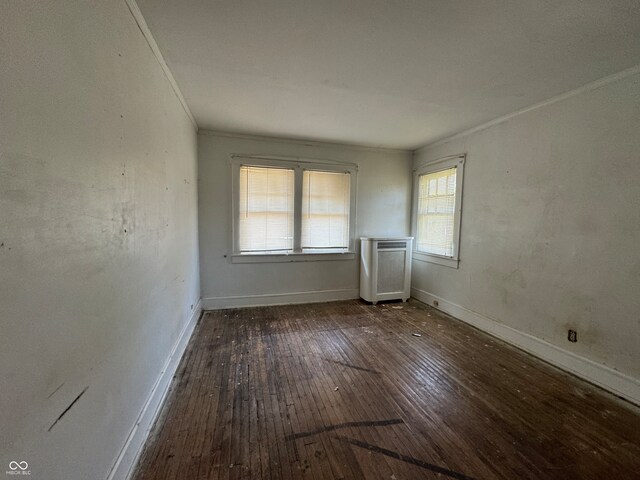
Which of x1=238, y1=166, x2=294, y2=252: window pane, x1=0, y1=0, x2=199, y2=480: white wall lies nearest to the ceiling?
x1=0, y1=0, x2=199, y2=480: white wall

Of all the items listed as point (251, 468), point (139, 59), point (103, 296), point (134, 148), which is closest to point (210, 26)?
point (139, 59)

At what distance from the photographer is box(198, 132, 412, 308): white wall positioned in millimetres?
3744

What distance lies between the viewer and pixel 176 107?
97.6 inches

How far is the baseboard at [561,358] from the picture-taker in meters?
2.05

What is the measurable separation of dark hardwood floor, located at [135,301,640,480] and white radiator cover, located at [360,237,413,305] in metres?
1.28

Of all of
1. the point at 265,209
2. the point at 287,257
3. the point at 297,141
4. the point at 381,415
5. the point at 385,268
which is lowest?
the point at 381,415

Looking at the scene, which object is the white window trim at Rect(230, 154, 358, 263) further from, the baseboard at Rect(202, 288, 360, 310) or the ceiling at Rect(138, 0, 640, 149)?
the ceiling at Rect(138, 0, 640, 149)

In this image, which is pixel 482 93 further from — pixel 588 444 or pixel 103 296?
pixel 103 296

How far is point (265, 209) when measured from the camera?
395 cm

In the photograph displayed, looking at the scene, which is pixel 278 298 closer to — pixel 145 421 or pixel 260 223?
pixel 260 223

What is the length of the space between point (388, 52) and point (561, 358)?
119 inches

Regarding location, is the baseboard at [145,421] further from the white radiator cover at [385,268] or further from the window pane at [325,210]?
the white radiator cover at [385,268]

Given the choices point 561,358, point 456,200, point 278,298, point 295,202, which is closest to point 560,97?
point 456,200

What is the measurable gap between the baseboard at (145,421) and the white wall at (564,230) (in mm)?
3338
